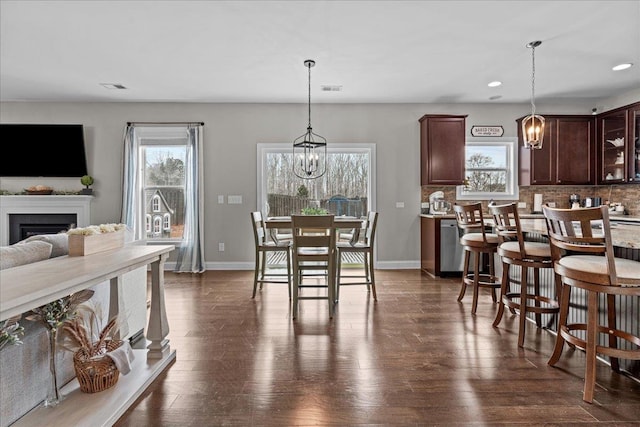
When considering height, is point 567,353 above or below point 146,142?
below

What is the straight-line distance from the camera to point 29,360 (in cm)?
168

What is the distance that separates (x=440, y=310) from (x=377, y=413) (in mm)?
1894

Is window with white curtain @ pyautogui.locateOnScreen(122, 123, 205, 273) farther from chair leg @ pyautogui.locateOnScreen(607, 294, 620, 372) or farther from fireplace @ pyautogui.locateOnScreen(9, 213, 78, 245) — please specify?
chair leg @ pyautogui.locateOnScreen(607, 294, 620, 372)

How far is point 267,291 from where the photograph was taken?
4.30m

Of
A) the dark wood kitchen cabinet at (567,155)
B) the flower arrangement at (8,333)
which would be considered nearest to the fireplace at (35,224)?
the flower arrangement at (8,333)

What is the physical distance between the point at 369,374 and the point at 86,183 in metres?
5.17

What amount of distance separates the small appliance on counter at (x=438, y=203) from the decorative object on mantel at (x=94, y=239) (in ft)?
14.3

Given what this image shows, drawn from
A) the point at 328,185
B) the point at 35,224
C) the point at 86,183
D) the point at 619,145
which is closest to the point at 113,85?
the point at 86,183

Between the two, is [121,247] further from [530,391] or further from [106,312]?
[530,391]

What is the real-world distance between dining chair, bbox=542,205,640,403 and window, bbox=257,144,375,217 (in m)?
3.58

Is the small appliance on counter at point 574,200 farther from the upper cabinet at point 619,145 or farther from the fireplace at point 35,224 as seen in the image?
the fireplace at point 35,224

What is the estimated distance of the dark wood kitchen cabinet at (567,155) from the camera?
Answer: 5387 mm

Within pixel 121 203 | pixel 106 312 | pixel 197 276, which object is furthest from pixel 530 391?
pixel 121 203

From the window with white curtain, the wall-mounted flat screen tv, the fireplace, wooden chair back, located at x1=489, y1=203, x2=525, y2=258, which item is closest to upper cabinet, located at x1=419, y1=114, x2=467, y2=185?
wooden chair back, located at x1=489, y1=203, x2=525, y2=258
